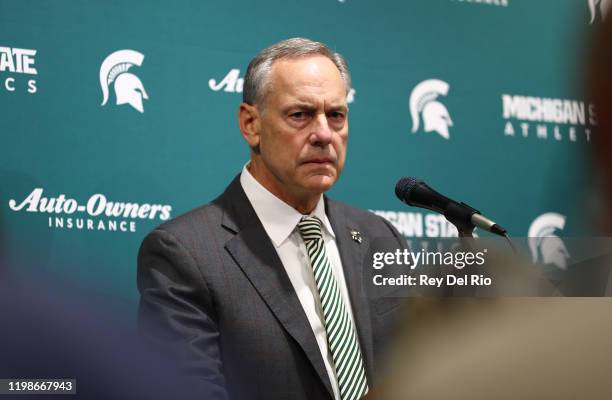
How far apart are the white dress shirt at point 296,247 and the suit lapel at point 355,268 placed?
2 centimetres

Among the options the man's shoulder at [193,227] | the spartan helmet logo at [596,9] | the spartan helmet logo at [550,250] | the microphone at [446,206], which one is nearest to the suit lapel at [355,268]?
Result: the microphone at [446,206]

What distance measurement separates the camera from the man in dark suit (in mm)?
2291

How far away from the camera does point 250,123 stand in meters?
2.73

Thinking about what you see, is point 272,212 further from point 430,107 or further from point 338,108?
point 430,107

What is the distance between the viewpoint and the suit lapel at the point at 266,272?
232 centimetres

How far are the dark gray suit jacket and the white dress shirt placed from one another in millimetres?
58

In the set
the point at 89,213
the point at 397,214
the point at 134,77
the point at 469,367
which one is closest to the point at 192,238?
the point at 89,213

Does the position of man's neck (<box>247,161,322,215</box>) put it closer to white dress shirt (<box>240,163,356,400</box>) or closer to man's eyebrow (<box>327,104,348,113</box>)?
white dress shirt (<box>240,163,356,400</box>)

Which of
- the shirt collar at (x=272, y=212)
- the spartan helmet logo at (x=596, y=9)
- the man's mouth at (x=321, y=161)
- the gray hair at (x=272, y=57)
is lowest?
the shirt collar at (x=272, y=212)

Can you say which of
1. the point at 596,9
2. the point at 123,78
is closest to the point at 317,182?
the point at 123,78

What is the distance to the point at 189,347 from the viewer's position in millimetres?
2180

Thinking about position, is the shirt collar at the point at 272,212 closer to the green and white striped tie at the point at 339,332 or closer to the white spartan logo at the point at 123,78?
the green and white striped tie at the point at 339,332

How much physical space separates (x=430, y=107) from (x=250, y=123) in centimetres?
105

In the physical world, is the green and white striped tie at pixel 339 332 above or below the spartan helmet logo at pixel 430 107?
below
